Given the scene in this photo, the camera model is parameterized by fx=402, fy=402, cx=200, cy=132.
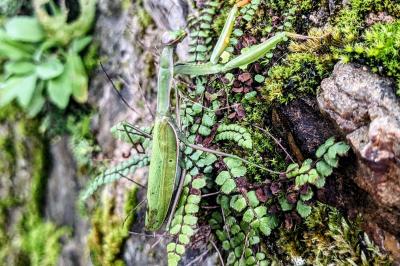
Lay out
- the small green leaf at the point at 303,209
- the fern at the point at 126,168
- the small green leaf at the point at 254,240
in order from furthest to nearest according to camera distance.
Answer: the fern at the point at 126,168 → the small green leaf at the point at 254,240 → the small green leaf at the point at 303,209

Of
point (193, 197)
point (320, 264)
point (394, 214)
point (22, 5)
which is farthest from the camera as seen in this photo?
point (22, 5)

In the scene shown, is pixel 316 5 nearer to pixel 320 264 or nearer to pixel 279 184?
pixel 279 184

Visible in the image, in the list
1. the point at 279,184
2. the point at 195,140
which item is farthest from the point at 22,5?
the point at 279,184

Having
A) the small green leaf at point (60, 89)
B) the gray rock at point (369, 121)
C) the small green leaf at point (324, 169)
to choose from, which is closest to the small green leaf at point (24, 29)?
the small green leaf at point (60, 89)

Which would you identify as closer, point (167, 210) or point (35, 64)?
point (167, 210)

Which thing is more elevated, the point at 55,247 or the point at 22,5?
the point at 22,5

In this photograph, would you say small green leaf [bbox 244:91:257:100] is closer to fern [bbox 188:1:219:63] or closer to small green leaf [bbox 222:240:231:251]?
fern [bbox 188:1:219:63]

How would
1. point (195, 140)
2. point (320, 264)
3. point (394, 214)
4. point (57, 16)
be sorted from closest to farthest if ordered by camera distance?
point (394, 214) < point (320, 264) < point (195, 140) < point (57, 16)

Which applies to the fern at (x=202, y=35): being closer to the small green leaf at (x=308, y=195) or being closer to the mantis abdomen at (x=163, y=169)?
the mantis abdomen at (x=163, y=169)
